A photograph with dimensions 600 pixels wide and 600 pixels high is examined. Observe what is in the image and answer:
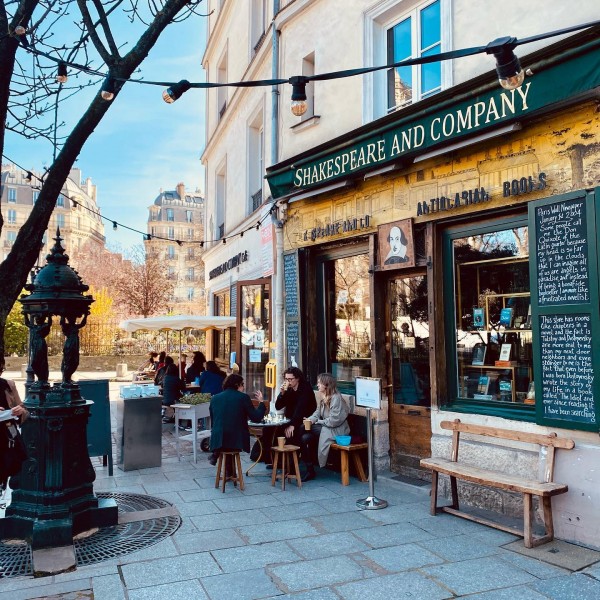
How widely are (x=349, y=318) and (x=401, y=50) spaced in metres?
3.65

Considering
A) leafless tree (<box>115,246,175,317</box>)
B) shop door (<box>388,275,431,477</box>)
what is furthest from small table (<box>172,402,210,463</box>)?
leafless tree (<box>115,246,175,317</box>)

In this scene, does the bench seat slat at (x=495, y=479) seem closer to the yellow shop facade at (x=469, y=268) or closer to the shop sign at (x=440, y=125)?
the yellow shop facade at (x=469, y=268)

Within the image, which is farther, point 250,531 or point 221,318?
point 221,318

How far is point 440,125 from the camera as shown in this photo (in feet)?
19.7

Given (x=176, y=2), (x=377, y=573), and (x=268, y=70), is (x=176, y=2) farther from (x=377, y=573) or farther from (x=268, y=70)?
(x=377, y=573)

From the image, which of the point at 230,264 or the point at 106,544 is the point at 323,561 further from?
the point at 230,264

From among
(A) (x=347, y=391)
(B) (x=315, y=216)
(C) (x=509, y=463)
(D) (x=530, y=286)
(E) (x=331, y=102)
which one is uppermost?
(E) (x=331, y=102)

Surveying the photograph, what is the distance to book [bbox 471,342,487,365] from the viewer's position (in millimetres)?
6160

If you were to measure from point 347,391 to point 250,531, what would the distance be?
3.10 meters

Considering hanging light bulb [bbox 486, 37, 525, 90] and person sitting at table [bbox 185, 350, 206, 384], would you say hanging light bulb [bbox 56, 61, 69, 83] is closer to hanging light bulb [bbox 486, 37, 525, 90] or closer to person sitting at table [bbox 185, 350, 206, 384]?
hanging light bulb [bbox 486, 37, 525, 90]

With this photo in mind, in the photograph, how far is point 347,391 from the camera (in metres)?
7.96

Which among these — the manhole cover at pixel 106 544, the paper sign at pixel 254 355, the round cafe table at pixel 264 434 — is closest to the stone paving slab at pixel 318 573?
the manhole cover at pixel 106 544

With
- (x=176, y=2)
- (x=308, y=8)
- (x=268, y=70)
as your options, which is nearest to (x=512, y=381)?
(x=176, y=2)

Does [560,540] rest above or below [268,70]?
below
